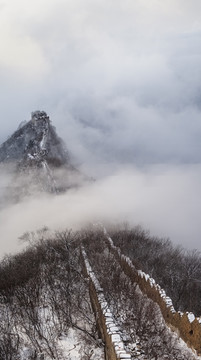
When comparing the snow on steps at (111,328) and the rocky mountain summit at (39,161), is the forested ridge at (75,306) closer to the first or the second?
the snow on steps at (111,328)

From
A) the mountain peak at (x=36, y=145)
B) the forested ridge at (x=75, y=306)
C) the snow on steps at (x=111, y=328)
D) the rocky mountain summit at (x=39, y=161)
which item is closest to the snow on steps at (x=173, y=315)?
the forested ridge at (x=75, y=306)

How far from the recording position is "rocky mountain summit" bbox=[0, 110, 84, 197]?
127 m

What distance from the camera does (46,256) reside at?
38.6 meters

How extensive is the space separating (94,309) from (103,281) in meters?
2.46

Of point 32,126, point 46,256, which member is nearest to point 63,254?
point 46,256

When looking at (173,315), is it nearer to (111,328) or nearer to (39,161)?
(111,328)

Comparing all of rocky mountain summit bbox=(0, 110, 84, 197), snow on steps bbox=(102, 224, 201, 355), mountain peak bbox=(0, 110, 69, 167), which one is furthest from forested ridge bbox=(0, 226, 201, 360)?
mountain peak bbox=(0, 110, 69, 167)

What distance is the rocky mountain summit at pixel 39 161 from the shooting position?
416 ft

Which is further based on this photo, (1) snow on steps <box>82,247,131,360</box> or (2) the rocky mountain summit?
(2) the rocky mountain summit

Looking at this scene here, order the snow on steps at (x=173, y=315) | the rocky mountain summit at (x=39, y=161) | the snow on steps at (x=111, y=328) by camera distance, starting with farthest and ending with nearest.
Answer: the rocky mountain summit at (x=39, y=161) → the snow on steps at (x=173, y=315) → the snow on steps at (x=111, y=328)

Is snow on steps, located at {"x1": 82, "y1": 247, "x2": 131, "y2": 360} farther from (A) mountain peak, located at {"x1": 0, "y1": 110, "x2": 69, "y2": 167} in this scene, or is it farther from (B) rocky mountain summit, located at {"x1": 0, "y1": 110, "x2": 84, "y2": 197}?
(A) mountain peak, located at {"x1": 0, "y1": 110, "x2": 69, "y2": 167}

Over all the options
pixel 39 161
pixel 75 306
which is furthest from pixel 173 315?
pixel 39 161

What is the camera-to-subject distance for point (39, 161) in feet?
437

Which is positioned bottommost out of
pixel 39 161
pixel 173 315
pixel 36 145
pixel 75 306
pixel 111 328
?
pixel 111 328
